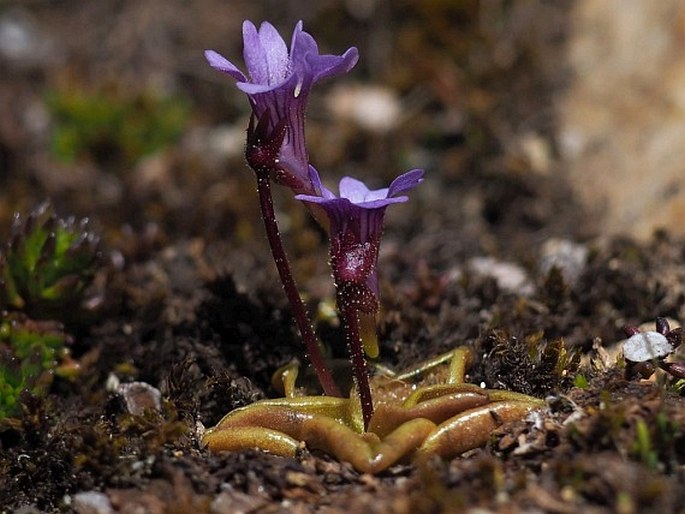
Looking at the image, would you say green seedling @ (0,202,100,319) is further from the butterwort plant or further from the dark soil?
the butterwort plant

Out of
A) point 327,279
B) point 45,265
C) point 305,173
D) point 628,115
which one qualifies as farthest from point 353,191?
point 628,115

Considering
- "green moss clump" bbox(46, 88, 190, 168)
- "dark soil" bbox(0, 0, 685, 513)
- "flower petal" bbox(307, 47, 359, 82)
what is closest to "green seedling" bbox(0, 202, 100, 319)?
"dark soil" bbox(0, 0, 685, 513)

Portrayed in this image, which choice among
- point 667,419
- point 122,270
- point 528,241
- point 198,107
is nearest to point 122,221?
point 122,270

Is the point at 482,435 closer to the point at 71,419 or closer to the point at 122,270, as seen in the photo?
the point at 71,419

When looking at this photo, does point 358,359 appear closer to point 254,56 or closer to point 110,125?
point 254,56

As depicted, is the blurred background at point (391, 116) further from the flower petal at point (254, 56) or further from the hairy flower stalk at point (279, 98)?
the flower petal at point (254, 56)

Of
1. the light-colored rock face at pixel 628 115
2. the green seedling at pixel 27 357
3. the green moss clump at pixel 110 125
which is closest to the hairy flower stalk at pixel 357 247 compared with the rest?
the green seedling at pixel 27 357
